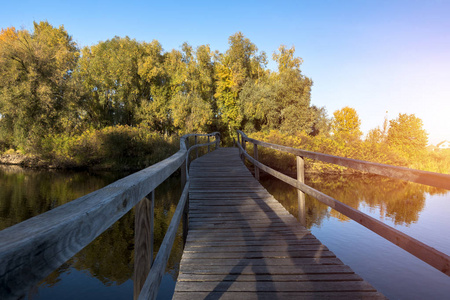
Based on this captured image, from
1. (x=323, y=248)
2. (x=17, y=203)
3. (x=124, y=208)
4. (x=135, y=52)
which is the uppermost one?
(x=135, y=52)

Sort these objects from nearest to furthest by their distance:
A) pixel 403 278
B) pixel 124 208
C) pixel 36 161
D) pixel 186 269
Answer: pixel 124 208 → pixel 186 269 → pixel 403 278 → pixel 36 161

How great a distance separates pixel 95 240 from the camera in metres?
9.88

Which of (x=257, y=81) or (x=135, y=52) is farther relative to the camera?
(x=257, y=81)

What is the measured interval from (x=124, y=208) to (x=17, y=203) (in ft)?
47.4

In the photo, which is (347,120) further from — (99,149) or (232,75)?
(99,149)

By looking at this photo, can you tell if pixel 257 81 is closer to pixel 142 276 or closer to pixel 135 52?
pixel 135 52

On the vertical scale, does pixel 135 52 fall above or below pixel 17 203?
above

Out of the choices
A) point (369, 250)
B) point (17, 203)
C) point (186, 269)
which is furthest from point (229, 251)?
point (17, 203)

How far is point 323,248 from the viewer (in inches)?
134

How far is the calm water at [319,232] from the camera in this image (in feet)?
22.7

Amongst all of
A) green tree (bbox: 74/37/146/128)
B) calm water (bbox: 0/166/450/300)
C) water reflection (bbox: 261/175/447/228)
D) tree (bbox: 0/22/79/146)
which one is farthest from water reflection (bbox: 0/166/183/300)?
green tree (bbox: 74/37/146/128)

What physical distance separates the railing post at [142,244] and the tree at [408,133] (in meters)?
39.8

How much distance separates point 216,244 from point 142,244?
1.99m

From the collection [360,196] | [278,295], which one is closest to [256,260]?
[278,295]
